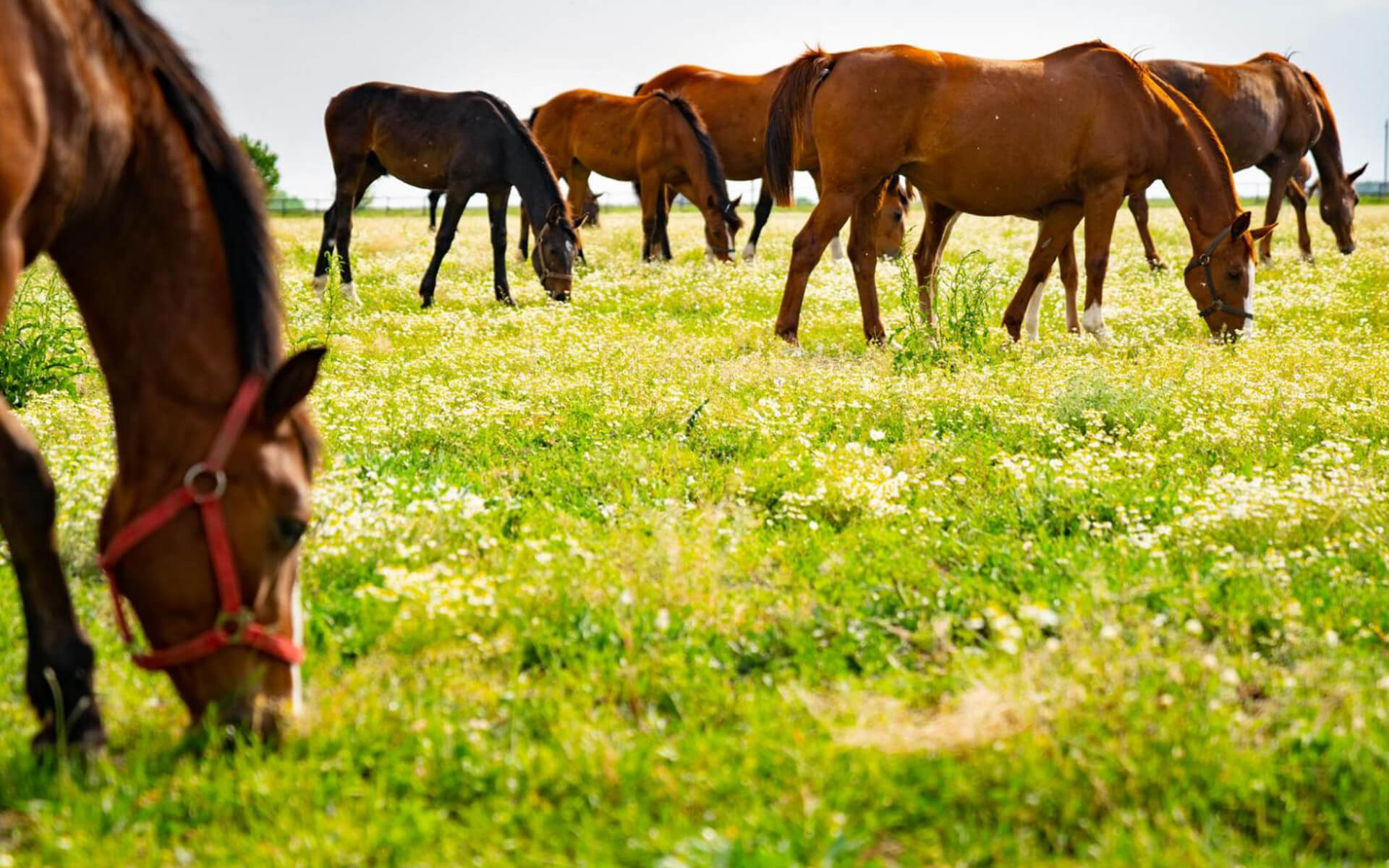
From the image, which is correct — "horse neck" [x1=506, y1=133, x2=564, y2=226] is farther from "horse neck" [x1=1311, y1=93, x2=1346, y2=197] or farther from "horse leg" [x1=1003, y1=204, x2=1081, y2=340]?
"horse neck" [x1=1311, y1=93, x2=1346, y2=197]

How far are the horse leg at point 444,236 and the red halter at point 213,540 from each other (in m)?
10.4

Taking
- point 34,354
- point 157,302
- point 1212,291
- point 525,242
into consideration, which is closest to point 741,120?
point 525,242

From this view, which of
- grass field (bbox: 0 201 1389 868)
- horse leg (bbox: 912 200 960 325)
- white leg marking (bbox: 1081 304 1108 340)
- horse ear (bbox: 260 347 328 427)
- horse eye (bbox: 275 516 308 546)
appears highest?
horse leg (bbox: 912 200 960 325)

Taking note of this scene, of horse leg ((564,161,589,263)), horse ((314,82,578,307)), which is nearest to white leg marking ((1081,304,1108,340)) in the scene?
horse ((314,82,578,307))

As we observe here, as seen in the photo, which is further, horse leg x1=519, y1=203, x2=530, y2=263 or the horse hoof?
horse leg x1=519, y1=203, x2=530, y2=263

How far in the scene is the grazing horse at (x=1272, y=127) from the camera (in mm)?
15938

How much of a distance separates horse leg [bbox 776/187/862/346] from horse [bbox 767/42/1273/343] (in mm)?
12

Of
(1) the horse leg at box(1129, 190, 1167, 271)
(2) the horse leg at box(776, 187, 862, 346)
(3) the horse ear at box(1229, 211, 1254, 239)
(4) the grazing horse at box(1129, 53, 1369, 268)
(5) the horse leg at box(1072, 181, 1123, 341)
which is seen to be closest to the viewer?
(2) the horse leg at box(776, 187, 862, 346)

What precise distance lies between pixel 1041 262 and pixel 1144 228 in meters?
6.32

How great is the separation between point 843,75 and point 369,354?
14.8ft

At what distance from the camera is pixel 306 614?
3.99 meters

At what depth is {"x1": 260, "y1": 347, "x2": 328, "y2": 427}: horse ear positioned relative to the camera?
2.81 m

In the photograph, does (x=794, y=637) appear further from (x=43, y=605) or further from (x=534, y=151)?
(x=534, y=151)

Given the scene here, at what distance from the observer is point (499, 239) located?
1434cm
